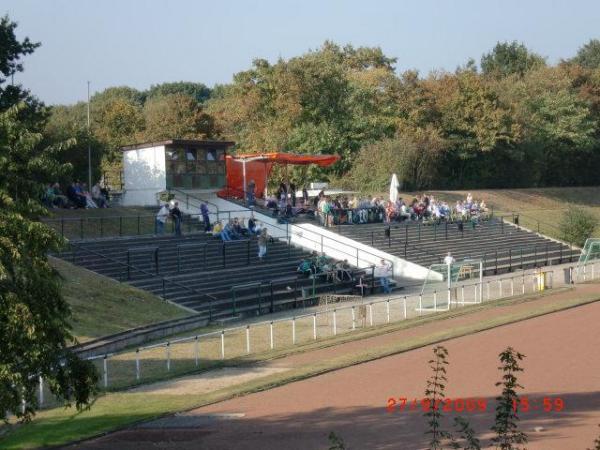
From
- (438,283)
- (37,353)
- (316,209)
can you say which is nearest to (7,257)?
(37,353)

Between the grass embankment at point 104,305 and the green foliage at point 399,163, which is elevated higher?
the green foliage at point 399,163

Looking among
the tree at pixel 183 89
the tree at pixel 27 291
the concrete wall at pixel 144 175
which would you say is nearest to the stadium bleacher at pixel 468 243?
the concrete wall at pixel 144 175

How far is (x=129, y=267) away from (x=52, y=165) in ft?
64.5

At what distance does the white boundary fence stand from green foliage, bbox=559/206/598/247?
561 inches

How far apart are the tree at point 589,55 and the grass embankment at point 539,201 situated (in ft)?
187

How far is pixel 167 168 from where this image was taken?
142 ft

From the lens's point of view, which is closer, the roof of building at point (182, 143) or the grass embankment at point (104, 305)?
the grass embankment at point (104, 305)

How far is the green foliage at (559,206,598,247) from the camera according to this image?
177 ft

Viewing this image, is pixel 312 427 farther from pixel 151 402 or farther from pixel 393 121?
pixel 393 121

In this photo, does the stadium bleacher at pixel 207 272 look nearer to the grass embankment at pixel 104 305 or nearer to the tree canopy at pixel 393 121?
the grass embankment at pixel 104 305

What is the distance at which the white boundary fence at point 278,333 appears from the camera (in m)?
20.8

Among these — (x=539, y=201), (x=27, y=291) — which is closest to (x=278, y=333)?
(x=27, y=291)

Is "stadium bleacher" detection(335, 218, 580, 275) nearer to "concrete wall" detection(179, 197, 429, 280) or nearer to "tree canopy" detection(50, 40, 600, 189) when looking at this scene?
"concrete wall" detection(179, 197, 429, 280)

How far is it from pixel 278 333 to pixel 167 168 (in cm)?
1849
